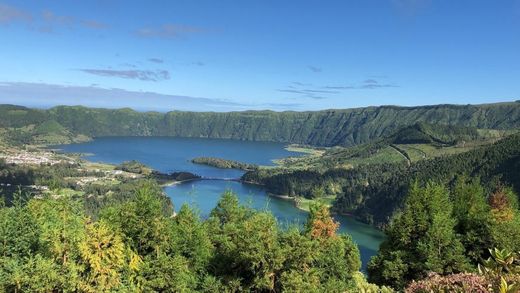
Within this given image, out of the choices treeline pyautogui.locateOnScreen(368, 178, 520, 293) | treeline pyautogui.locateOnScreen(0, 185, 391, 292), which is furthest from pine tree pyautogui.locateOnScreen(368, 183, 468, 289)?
treeline pyautogui.locateOnScreen(0, 185, 391, 292)

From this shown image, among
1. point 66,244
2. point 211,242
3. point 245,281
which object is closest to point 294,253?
point 245,281

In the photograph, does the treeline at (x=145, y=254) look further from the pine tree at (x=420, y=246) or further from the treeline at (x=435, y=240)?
the treeline at (x=435, y=240)

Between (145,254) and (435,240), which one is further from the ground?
(435,240)

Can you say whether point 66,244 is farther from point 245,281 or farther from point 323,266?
point 323,266

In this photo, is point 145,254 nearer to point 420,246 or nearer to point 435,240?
point 420,246

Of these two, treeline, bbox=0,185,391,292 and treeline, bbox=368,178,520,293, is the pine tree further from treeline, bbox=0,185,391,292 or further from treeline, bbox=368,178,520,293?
treeline, bbox=0,185,391,292

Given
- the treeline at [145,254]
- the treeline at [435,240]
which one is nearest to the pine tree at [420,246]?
the treeline at [435,240]

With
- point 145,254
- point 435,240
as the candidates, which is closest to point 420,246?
point 435,240

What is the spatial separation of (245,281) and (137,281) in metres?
9.40

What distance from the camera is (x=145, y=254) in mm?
36406

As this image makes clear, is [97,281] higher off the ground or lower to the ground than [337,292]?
higher

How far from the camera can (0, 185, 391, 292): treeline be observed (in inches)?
1034

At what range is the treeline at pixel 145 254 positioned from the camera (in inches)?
1034

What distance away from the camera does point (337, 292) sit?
39.5 meters
